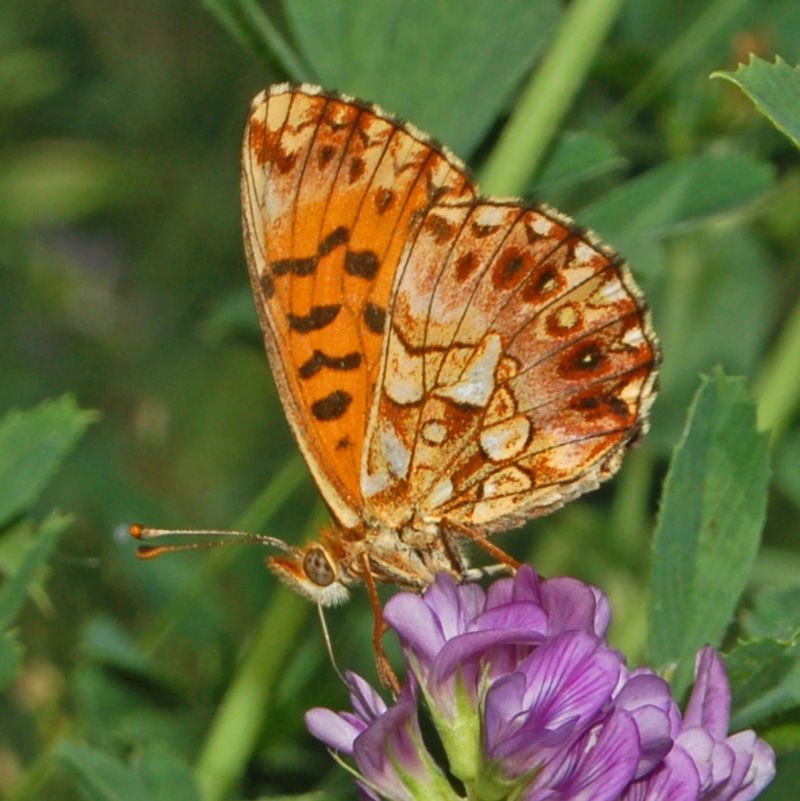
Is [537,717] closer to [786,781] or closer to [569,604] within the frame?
[569,604]

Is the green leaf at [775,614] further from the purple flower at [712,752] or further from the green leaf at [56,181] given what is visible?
the green leaf at [56,181]

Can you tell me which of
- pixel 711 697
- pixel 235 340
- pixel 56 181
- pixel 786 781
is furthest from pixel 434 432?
pixel 56 181

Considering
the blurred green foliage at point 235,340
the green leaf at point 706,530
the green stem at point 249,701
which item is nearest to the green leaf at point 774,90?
the blurred green foliage at point 235,340

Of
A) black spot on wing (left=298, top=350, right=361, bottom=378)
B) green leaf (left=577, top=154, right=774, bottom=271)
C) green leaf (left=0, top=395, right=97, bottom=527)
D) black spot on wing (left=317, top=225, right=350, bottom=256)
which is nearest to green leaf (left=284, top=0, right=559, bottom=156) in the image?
green leaf (left=577, top=154, right=774, bottom=271)

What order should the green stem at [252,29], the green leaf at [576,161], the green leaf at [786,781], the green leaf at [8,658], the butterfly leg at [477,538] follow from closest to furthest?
1. the green leaf at [8,658]
2. the butterfly leg at [477,538]
3. the green stem at [252,29]
4. the green leaf at [576,161]
5. the green leaf at [786,781]

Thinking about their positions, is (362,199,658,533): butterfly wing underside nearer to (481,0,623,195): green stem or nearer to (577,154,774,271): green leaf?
(481,0,623,195): green stem

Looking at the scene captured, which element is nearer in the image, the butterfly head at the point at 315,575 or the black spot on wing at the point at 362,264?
the butterfly head at the point at 315,575
